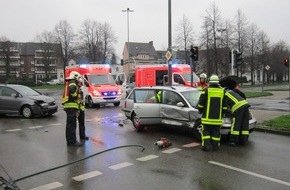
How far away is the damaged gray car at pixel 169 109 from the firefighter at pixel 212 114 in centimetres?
82

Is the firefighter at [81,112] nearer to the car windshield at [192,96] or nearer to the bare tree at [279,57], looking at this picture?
the car windshield at [192,96]

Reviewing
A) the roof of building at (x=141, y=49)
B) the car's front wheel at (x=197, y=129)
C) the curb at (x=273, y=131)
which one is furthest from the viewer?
the roof of building at (x=141, y=49)

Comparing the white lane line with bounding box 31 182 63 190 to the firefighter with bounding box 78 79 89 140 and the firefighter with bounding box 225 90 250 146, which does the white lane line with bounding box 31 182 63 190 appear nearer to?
the firefighter with bounding box 78 79 89 140

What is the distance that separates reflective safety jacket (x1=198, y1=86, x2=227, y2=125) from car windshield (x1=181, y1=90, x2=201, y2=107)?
5.38 ft

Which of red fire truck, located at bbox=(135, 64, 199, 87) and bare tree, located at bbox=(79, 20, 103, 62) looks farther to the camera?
bare tree, located at bbox=(79, 20, 103, 62)

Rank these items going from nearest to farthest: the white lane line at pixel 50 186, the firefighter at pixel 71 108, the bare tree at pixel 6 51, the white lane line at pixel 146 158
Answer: the white lane line at pixel 50 186 → the white lane line at pixel 146 158 → the firefighter at pixel 71 108 → the bare tree at pixel 6 51

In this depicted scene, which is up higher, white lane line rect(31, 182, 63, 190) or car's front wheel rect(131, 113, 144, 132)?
car's front wheel rect(131, 113, 144, 132)

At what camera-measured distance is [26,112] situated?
16047mm

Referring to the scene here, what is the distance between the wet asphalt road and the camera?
6215mm

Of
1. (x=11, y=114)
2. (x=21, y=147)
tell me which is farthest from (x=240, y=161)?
(x=11, y=114)

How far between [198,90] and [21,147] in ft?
17.6

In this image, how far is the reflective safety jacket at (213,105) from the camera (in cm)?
857

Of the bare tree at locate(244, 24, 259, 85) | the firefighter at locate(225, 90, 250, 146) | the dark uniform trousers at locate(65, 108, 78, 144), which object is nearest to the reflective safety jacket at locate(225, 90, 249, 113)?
the firefighter at locate(225, 90, 250, 146)

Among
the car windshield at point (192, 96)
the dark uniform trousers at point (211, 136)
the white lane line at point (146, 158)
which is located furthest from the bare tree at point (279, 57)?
the white lane line at point (146, 158)
